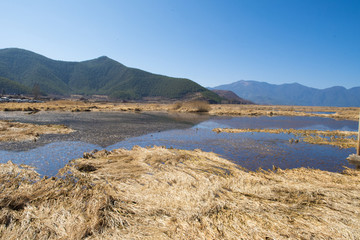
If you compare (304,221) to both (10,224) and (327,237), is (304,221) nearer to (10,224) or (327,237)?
(327,237)

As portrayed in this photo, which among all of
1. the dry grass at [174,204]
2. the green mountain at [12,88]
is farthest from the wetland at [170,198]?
the green mountain at [12,88]

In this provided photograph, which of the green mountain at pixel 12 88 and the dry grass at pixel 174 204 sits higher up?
the green mountain at pixel 12 88

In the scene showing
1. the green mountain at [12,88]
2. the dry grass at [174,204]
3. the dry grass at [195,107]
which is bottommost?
the dry grass at [174,204]

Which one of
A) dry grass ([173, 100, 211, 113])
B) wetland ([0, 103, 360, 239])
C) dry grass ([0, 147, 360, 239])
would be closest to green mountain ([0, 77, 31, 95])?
dry grass ([173, 100, 211, 113])

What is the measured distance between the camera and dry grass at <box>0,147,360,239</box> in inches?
217

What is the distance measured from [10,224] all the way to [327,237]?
348 inches

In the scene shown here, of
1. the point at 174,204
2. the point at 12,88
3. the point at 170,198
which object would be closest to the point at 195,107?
the point at 170,198

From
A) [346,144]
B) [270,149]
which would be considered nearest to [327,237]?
[270,149]

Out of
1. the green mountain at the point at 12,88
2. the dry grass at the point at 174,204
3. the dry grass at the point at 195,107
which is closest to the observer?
the dry grass at the point at 174,204

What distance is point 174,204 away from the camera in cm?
699

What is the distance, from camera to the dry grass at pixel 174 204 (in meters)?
5.50

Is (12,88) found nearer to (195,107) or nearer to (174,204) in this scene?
(195,107)

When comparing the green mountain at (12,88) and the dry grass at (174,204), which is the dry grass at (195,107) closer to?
the dry grass at (174,204)

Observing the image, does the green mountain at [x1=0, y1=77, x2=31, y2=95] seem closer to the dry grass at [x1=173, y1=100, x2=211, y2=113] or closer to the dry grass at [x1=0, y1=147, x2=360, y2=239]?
the dry grass at [x1=173, y1=100, x2=211, y2=113]
